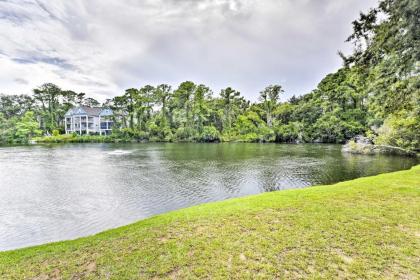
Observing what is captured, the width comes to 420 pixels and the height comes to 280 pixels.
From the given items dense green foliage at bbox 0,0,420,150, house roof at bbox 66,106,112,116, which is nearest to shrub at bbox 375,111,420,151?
dense green foliage at bbox 0,0,420,150

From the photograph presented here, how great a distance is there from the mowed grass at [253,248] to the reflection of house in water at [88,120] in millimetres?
72010

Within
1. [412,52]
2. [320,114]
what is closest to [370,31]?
[412,52]

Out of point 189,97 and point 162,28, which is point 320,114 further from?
point 162,28

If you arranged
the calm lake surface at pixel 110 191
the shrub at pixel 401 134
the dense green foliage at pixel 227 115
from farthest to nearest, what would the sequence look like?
the dense green foliage at pixel 227 115 < the shrub at pixel 401 134 < the calm lake surface at pixel 110 191

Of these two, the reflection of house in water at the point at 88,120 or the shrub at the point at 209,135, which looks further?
the reflection of house in water at the point at 88,120

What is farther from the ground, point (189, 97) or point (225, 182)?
point (189, 97)

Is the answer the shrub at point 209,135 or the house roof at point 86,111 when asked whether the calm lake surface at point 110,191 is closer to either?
the shrub at point 209,135

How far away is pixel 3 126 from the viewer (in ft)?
196

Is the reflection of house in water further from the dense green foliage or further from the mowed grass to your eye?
the mowed grass

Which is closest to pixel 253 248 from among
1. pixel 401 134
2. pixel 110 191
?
pixel 110 191

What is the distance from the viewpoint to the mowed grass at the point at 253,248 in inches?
154

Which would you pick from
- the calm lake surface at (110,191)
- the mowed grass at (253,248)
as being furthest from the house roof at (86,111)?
the mowed grass at (253,248)

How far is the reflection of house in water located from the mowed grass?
236 ft

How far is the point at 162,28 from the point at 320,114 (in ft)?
143
